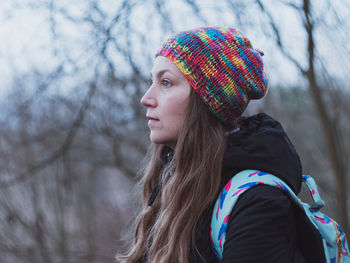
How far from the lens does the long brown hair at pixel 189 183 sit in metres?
1.51

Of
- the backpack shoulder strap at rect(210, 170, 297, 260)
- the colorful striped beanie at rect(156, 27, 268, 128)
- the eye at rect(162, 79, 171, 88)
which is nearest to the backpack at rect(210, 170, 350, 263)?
the backpack shoulder strap at rect(210, 170, 297, 260)

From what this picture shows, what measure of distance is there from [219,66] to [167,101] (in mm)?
285

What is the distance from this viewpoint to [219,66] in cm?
165

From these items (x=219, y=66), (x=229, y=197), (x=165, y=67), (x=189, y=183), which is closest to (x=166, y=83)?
(x=165, y=67)

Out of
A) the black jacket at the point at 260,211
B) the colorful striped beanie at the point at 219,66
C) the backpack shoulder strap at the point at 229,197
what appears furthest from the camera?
the colorful striped beanie at the point at 219,66

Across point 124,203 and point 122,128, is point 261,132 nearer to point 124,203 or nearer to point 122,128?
point 122,128

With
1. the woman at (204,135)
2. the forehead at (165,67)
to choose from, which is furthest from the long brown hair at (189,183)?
the forehead at (165,67)

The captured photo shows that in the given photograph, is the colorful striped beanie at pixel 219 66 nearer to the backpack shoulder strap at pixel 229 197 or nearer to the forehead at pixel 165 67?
the forehead at pixel 165 67

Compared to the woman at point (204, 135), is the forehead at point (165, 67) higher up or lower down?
higher up

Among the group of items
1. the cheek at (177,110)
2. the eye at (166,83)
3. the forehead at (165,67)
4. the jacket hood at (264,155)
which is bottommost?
the jacket hood at (264,155)

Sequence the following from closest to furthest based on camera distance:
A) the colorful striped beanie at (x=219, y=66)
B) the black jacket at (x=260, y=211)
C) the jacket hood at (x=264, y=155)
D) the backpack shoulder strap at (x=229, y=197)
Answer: the black jacket at (x=260, y=211), the backpack shoulder strap at (x=229, y=197), the jacket hood at (x=264, y=155), the colorful striped beanie at (x=219, y=66)

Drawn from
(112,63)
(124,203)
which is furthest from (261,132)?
(124,203)

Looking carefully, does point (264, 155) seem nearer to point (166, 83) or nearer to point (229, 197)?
point (229, 197)

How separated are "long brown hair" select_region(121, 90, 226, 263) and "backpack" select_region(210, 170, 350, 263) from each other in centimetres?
9
